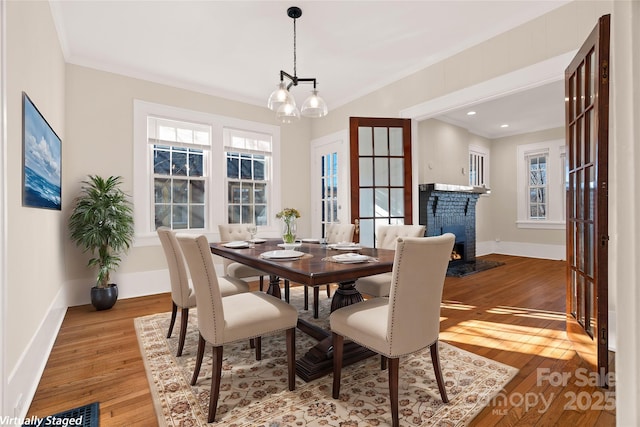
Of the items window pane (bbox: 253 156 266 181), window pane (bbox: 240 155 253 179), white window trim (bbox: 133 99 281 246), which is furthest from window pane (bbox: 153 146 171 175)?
window pane (bbox: 253 156 266 181)

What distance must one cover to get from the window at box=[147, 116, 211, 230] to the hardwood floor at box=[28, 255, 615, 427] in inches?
45.1

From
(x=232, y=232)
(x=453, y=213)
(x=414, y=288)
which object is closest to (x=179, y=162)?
(x=232, y=232)

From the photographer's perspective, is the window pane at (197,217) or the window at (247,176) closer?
the window pane at (197,217)

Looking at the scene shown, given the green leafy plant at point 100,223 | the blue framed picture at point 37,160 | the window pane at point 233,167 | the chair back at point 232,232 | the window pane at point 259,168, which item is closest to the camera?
the blue framed picture at point 37,160

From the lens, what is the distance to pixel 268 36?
3246mm

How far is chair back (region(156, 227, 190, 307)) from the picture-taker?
2242 mm

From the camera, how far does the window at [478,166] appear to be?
6.95m

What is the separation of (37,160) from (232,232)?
6.18 feet

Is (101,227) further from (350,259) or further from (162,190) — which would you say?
(350,259)

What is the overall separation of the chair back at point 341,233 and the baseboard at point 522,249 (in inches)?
189

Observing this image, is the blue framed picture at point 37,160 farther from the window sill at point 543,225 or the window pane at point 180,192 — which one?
the window sill at point 543,225

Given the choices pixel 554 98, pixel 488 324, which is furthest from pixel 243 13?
pixel 554 98

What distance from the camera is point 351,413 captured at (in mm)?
1662

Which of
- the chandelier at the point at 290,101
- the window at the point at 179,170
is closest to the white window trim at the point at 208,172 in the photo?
the window at the point at 179,170
